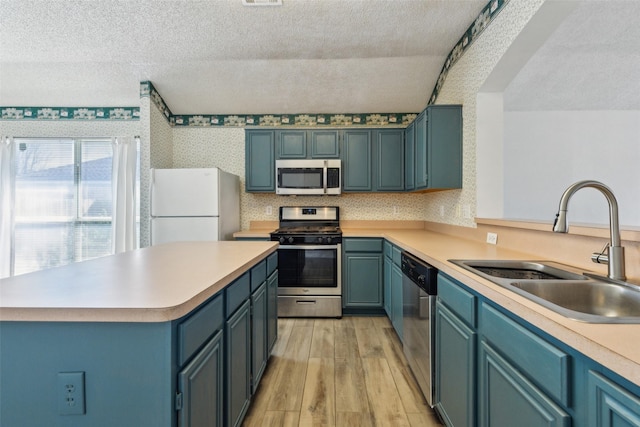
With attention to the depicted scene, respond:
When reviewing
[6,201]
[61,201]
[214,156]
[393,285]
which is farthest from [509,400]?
[6,201]

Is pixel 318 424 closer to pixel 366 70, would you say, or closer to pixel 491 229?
pixel 491 229

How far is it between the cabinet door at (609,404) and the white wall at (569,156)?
3320mm

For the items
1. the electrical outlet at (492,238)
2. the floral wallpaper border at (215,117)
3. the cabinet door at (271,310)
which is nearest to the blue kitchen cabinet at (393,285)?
the electrical outlet at (492,238)

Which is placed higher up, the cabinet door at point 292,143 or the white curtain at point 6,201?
the cabinet door at point 292,143

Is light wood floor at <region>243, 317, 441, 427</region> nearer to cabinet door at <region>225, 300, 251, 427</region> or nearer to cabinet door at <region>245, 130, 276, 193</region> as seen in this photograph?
cabinet door at <region>225, 300, 251, 427</region>

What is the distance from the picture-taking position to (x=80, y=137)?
3908 mm

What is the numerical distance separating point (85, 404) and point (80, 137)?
4.25 metres

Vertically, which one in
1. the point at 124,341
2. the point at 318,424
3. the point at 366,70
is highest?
the point at 366,70

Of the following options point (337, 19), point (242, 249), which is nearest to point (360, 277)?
point (242, 249)

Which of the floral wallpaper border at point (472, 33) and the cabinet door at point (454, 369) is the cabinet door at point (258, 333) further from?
the floral wallpaper border at point (472, 33)

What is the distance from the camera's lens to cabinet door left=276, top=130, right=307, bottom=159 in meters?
3.60

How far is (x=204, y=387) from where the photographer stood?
1040 millimetres

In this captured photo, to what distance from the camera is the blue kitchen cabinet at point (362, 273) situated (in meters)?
3.24

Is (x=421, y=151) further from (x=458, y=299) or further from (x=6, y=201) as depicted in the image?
(x=6, y=201)
